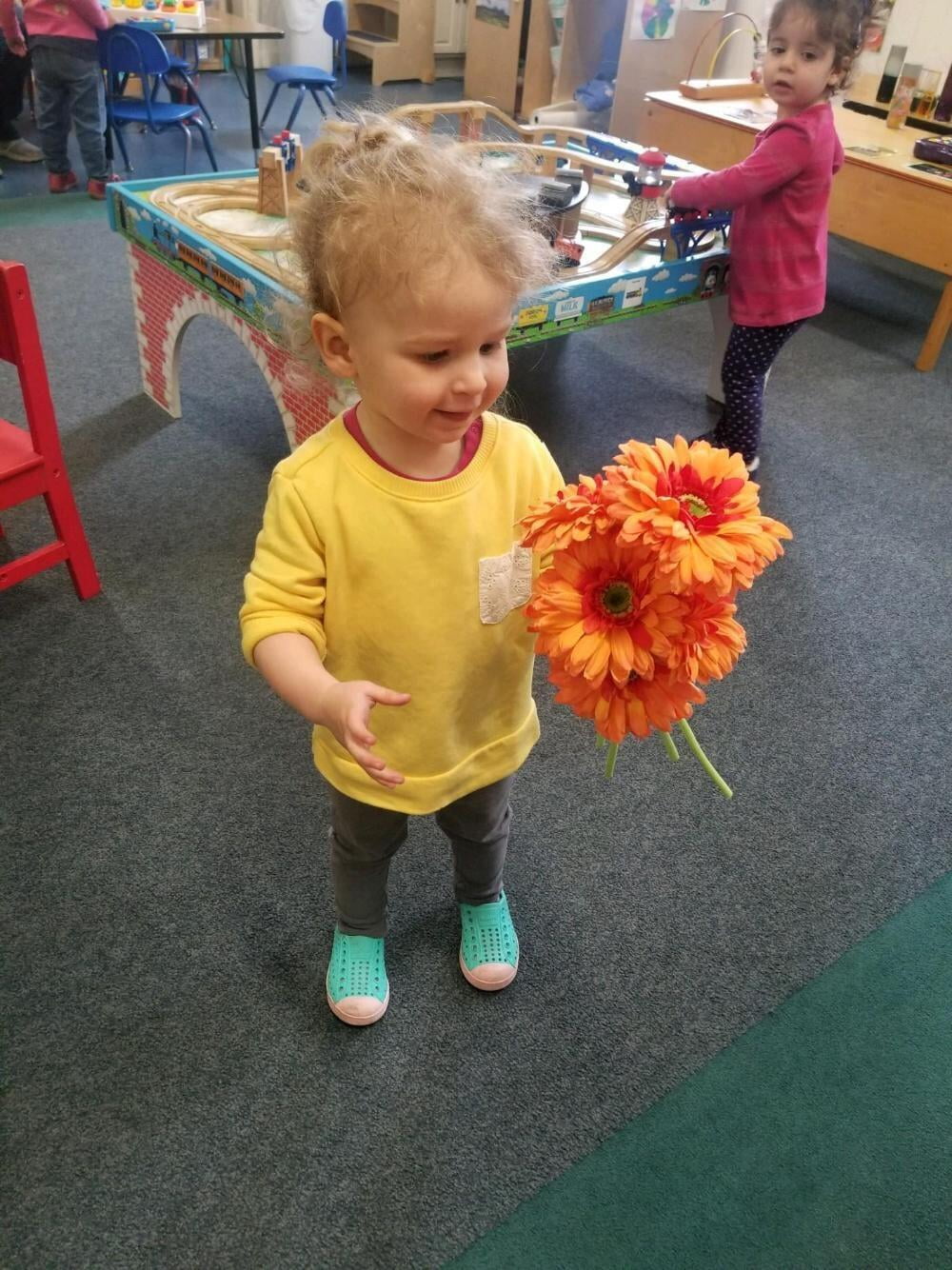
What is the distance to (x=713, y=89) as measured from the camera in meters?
3.50

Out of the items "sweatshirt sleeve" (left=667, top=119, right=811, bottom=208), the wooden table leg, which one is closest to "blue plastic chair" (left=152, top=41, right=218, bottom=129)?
"sweatshirt sleeve" (left=667, top=119, right=811, bottom=208)

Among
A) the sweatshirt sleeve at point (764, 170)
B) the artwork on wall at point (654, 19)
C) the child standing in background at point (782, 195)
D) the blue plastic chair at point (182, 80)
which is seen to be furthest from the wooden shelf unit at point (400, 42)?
the sweatshirt sleeve at point (764, 170)

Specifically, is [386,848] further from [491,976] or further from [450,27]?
[450,27]

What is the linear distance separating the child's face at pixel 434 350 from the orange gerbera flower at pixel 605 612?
0.49ft

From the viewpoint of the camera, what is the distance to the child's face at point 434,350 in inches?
28.8

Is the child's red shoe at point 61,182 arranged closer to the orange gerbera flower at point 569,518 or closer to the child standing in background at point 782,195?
the child standing in background at point 782,195

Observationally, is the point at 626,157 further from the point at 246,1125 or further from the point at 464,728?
the point at 246,1125

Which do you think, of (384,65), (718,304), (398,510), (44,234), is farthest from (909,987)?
(384,65)

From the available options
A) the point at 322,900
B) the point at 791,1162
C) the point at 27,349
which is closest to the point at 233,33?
the point at 27,349

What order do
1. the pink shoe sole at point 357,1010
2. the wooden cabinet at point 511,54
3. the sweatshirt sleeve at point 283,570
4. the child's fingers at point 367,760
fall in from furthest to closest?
1. the wooden cabinet at point 511,54
2. the pink shoe sole at point 357,1010
3. the sweatshirt sleeve at point 283,570
4. the child's fingers at point 367,760

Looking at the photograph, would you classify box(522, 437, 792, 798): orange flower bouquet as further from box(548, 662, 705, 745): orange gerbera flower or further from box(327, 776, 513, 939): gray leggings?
box(327, 776, 513, 939): gray leggings

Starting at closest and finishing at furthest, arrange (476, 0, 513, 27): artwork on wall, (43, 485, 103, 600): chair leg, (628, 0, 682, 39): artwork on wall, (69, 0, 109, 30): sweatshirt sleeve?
(43, 485, 103, 600): chair leg, (69, 0, 109, 30): sweatshirt sleeve, (628, 0, 682, 39): artwork on wall, (476, 0, 513, 27): artwork on wall

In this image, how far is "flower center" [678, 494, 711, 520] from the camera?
773 millimetres

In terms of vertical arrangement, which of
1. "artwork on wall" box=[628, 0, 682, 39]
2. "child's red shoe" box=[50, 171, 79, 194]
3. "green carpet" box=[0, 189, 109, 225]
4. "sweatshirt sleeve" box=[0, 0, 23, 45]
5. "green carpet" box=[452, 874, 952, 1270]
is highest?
"artwork on wall" box=[628, 0, 682, 39]
